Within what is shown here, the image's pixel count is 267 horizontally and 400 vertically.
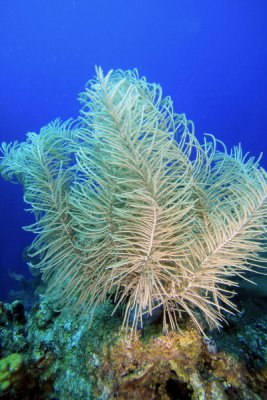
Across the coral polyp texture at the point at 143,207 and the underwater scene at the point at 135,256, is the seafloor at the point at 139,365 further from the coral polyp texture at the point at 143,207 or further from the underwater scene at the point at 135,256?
the coral polyp texture at the point at 143,207

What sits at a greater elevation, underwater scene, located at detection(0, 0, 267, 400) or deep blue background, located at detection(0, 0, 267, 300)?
deep blue background, located at detection(0, 0, 267, 300)

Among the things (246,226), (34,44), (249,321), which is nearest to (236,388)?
(249,321)

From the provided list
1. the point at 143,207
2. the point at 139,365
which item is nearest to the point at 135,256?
the point at 143,207

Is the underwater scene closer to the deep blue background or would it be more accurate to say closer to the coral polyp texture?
the coral polyp texture

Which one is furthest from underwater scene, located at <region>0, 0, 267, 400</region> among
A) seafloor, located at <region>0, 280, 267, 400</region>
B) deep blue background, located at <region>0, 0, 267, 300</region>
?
deep blue background, located at <region>0, 0, 267, 300</region>

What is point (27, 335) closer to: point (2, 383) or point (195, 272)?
point (2, 383)
